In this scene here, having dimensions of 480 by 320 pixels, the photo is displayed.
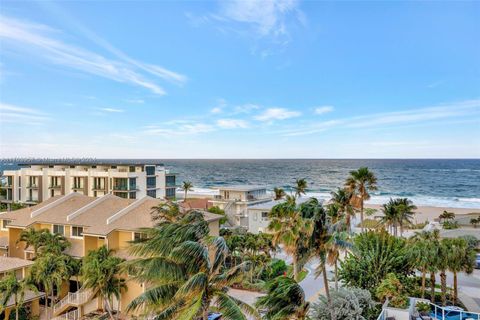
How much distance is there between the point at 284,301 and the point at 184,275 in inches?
195

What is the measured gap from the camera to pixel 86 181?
57875 millimetres

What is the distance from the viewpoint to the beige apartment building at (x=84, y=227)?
2264cm

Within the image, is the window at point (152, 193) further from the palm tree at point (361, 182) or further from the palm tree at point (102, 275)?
the palm tree at point (102, 275)

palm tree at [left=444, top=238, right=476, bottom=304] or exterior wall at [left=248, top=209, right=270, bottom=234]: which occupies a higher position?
palm tree at [left=444, top=238, right=476, bottom=304]

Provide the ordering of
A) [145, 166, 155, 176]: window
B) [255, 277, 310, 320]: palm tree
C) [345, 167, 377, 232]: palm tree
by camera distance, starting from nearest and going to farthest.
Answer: [255, 277, 310, 320]: palm tree
[345, 167, 377, 232]: palm tree
[145, 166, 155, 176]: window

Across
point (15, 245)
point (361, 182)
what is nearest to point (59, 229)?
Answer: point (15, 245)

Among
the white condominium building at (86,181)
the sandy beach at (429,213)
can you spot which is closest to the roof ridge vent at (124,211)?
the white condominium building at (86,181)

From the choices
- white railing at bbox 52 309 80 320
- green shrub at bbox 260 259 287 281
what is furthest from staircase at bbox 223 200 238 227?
white railing at bbox 52 309 80 320

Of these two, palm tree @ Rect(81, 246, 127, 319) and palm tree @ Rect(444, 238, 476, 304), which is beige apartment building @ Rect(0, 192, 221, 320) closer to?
palm tree @ Rect(81, 246, 127, 319)

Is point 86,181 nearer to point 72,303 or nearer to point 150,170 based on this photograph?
point 150,170

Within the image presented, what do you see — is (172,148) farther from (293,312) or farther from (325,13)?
(293,312)

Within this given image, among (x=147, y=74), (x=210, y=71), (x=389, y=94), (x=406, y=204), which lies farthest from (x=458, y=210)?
(x=147, y=74)

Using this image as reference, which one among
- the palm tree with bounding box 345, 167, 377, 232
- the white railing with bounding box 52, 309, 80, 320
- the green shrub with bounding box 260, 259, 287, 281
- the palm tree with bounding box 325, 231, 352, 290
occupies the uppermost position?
the palm tree with bounding box 345, 167, 377, 232

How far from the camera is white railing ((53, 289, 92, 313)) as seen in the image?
22.0 meters
